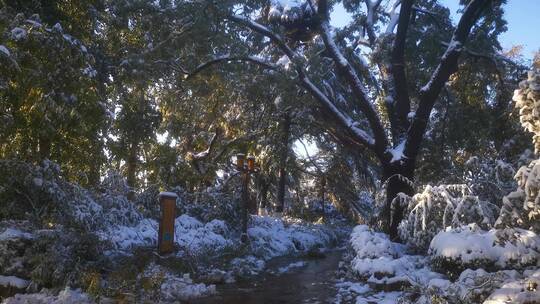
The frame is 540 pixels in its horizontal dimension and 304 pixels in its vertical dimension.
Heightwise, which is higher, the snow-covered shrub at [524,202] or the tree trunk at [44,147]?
the tree trunk at [44,147]

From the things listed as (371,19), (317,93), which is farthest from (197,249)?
(371,19)

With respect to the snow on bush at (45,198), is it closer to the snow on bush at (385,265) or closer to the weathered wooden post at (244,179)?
the weathered wooden post at (244,179)

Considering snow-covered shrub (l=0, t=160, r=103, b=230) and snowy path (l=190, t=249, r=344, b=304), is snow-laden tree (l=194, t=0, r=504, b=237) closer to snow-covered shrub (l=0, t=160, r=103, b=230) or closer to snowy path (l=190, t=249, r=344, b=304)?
snowy path (l=190, t=249, r=344, b=304)

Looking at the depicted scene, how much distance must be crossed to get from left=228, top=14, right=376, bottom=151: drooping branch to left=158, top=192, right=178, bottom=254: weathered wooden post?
6.16m

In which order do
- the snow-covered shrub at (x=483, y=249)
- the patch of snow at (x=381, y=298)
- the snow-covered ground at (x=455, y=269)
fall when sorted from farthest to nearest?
1. the patch of snow at (x=381, y=298)
2. the snow-covered shrub at (x=483, y=249)
3. the snow-covered ground at (x=455, y=269)

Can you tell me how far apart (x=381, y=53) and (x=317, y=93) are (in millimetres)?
2650

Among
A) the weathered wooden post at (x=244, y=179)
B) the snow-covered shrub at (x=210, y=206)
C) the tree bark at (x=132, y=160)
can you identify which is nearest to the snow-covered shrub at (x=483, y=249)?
the weathered wooden post at (x=244, y=179)

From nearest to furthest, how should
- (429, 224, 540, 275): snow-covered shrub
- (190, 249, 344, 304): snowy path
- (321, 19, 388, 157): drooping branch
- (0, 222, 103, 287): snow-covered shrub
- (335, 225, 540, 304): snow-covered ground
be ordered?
(335, 225, 540, 304): snow-covered ground < (429, 224, 540, 275): snow-covered shrub < (0, 222, 103, 287): snow-covered shrub < (190, 249, 344, 304): snowy path < (321, 19, 388, 157): drooping branch

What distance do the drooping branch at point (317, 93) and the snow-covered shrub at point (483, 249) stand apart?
19.8ft

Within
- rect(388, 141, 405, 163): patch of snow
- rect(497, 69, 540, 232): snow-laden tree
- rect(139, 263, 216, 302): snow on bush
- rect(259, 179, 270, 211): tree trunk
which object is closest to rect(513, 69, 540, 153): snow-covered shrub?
rect(497, 69, 540, 232): snow-laden tree

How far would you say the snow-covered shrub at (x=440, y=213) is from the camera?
8797 mm

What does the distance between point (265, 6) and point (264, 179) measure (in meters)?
11.2

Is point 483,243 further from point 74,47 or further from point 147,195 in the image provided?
point 147,195

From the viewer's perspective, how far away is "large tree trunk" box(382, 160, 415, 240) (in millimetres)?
12695
